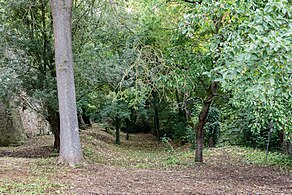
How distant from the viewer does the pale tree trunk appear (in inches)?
245

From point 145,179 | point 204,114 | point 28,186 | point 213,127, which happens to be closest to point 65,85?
point 28,186

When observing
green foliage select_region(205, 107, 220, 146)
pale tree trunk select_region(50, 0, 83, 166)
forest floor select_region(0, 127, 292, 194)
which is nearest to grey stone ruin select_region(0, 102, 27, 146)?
forest floor select_region(0, 127, 292, 194)

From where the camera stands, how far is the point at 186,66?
23.2 feet

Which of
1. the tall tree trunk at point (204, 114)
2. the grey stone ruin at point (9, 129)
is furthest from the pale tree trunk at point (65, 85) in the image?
the grey stone ruin at point (9, 129)

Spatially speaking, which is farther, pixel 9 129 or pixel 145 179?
pixel 9 129

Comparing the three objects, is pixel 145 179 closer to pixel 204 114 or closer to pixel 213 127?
pixel 204 114

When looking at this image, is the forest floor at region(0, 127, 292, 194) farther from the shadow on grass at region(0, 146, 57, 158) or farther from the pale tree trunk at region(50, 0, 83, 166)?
the shadow on grass at region(0, 146, 57, 158)

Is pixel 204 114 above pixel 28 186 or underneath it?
above

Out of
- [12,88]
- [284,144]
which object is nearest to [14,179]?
[12,88]

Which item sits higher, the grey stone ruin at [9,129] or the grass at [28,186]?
the grey stone ruin at [9,129]

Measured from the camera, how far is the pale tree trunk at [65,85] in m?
6.23

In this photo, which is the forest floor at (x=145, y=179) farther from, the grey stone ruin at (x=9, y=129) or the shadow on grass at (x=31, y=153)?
the grey stone ruin at (x=9, y=129)

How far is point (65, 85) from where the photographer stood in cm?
622

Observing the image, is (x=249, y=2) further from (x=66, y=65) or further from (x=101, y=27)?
(x=101, y=27)
